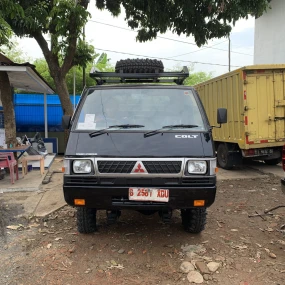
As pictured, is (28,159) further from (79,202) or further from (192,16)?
(192,16)

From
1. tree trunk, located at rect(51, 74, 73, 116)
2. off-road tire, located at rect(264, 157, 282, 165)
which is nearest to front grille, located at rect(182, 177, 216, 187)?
off-road tire, located at rect(264, 157, 282, 165)

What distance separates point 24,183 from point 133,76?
3.81 metres

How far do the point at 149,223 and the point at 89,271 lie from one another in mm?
1470

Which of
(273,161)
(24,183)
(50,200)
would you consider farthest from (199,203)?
(273,161)

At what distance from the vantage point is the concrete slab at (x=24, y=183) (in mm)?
6433

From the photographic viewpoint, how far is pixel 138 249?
12.4 ft

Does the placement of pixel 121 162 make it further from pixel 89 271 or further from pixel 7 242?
pixel 7 242

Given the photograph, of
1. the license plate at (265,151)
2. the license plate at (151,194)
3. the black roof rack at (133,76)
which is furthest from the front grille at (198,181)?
the license plate at (265,151)

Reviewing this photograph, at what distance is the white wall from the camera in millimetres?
15211

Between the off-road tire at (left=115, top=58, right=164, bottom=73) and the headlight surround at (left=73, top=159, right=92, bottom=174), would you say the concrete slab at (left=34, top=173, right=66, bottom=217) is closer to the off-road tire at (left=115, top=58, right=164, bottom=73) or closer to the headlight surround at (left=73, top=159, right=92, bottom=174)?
the headlight surround at (left=73, top=159, right=92, bottom=174)

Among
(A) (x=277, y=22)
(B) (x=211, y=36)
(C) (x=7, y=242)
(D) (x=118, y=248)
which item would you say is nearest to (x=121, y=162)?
(D) (x=118, y=248)

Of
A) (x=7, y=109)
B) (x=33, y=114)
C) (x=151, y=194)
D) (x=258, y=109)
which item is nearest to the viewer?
(x=151, y=194)

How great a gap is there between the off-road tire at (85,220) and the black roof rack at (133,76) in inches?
72.0

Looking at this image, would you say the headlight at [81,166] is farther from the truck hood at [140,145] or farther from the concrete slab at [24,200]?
the concrete slab at [24,200]
